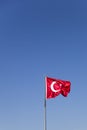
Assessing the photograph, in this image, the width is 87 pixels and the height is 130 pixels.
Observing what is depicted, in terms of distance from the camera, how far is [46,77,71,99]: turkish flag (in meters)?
143

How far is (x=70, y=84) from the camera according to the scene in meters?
144

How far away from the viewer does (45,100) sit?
14250 centimetres

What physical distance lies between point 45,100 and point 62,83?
3.67 metres

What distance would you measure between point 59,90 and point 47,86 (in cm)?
176

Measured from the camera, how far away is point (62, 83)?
14425 centimetres

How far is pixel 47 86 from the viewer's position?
144 meters

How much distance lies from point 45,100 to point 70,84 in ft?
14.7

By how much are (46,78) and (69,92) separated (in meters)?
3.68

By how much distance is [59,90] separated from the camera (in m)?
144

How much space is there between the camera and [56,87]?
144 metres

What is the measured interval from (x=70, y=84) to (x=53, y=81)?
7.82ft

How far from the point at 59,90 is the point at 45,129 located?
639cm

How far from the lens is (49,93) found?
143 m

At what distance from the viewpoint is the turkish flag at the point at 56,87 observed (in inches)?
5640
